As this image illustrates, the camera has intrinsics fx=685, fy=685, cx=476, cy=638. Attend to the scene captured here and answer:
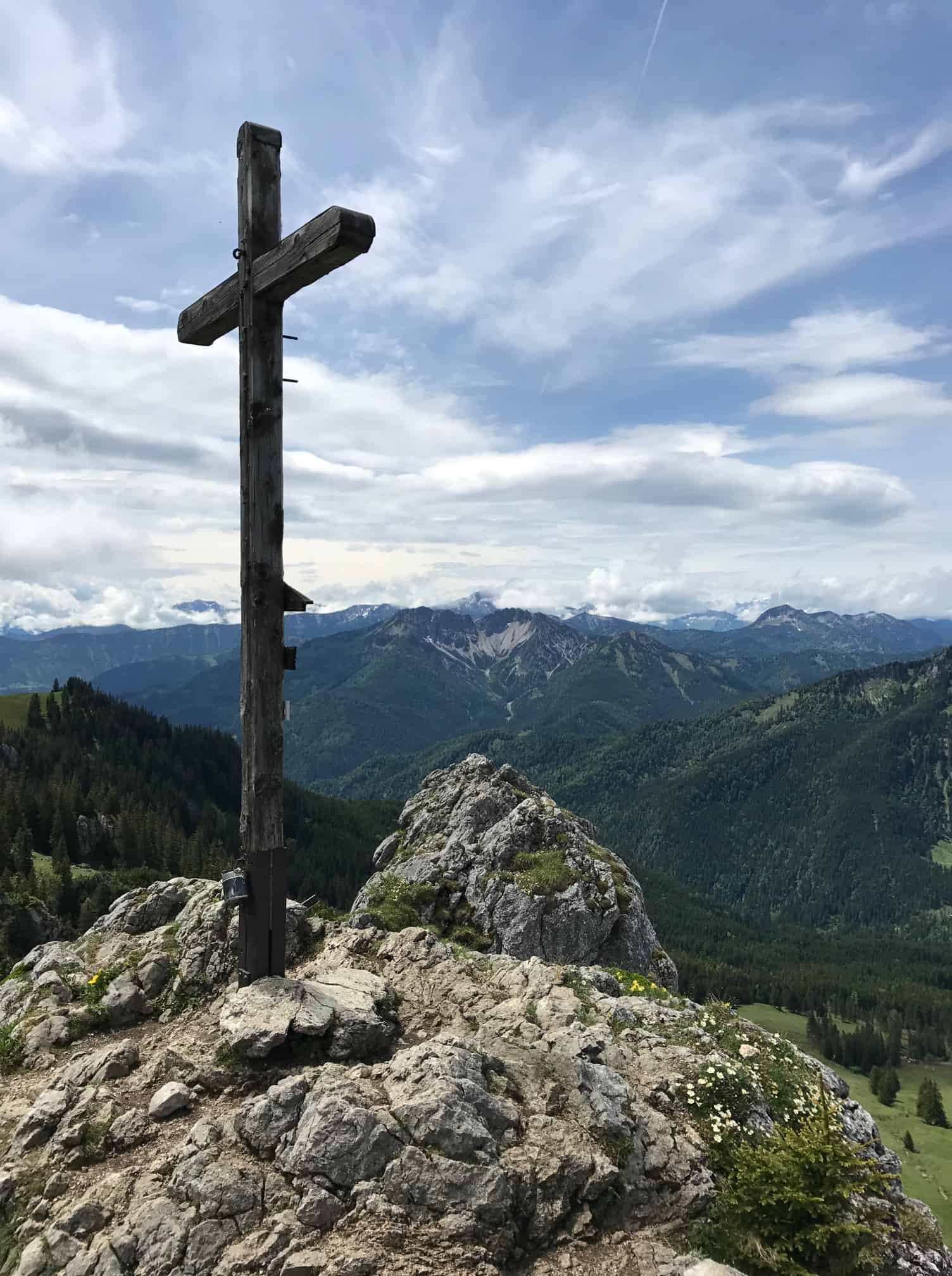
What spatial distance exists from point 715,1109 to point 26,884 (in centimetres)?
10189

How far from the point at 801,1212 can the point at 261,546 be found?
1201 cm

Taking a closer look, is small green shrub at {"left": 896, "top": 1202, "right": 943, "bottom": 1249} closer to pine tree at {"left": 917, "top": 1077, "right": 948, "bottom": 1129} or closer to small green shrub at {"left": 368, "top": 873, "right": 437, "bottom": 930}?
small green shrub at {"left": 368, "top": 873, "right": 437, "bottom": 930}

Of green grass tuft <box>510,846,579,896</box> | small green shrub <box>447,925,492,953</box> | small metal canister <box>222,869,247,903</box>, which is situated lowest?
small green shrub <box>447,925,492,953</box>

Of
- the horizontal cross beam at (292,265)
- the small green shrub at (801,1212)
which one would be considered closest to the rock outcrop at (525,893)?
the small green shrub at (801,1212)

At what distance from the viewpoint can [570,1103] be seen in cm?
1009

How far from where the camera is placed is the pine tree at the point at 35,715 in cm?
17462

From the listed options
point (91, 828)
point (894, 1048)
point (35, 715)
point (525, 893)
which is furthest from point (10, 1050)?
point (894, 1048)

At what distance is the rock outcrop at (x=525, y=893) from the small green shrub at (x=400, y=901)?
0.06 meters

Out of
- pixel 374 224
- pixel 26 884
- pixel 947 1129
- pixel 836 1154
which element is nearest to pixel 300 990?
pixel 836 1154

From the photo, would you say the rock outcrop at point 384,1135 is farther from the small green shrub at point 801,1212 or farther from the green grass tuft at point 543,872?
the green grass tuft at point 543,872

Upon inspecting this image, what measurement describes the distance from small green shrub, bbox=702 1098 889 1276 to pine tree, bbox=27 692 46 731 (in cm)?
19767

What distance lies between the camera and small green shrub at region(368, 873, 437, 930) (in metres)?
29.5

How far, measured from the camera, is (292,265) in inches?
429

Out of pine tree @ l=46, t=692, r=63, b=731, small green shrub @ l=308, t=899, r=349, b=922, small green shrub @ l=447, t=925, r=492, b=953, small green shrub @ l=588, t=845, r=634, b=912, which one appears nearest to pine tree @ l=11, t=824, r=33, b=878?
pine tree @ l=46, t=692, r=63, b=731
